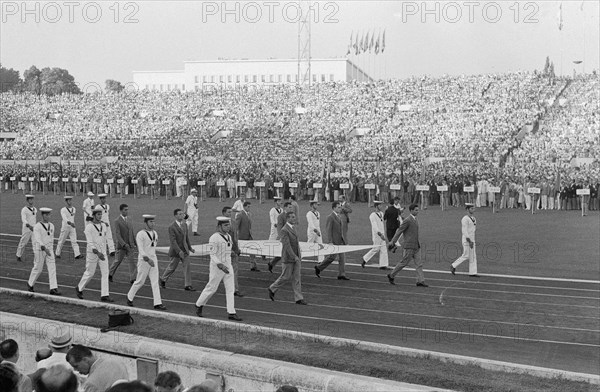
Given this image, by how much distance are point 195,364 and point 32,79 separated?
118m

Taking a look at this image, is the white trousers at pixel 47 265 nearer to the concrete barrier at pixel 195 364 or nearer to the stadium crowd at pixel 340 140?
the concrete barrier at pixel 195 364

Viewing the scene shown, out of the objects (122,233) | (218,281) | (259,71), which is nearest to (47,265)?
(122,233)

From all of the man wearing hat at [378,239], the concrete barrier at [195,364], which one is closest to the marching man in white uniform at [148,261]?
the concrete barrier at [195,364]

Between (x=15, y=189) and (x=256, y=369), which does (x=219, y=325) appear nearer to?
(x=256, y=369)

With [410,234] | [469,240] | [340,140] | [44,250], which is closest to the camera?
[44,250]

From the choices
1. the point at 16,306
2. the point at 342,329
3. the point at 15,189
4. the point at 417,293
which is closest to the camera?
the point at 342,329

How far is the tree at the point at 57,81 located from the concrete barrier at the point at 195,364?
357 feet

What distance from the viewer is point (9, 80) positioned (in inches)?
4823

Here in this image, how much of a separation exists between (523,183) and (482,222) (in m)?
7.99

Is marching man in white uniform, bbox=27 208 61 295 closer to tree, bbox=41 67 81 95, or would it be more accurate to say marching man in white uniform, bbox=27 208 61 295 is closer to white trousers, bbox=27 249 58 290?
white trousers, bbox=27 249 58 290

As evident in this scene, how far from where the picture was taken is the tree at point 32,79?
379ft

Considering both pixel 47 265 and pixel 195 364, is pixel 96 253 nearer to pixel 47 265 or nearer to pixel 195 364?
pixel 47 265

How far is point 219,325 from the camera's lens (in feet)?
40.5

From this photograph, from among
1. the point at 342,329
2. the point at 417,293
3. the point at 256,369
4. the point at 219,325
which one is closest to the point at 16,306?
the point at 219,325
